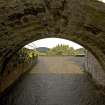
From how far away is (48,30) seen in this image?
6473 mm

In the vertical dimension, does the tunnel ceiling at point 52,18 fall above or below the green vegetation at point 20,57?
above

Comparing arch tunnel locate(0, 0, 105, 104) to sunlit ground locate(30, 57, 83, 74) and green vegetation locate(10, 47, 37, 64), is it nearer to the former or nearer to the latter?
green vegetation locate(10, 47, 37, 64)

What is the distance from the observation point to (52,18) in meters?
5.40

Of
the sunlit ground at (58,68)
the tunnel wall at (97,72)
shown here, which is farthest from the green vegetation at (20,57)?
Result: the tunnel wall at (97,72)

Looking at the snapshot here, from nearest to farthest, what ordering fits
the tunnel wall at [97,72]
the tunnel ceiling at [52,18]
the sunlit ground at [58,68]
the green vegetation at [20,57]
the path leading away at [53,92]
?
the tunnel ceiling at [52,18] < the path leading away at [53,92] < the tunnel wall at [97,72] < the green vegetation at [20,57] < the sunlit ground at [58,68]

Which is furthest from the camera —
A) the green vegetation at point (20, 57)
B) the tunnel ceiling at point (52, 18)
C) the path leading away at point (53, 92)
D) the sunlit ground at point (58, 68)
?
the sunlit ground at point (58, 68)

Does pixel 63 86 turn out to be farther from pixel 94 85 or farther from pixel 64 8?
pixel 64 8

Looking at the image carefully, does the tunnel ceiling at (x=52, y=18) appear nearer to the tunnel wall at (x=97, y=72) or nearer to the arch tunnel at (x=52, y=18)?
the arch tunnel at (x=52, y=18)

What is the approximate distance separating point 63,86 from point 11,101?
3636 mm

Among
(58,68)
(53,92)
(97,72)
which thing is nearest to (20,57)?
(53,92)

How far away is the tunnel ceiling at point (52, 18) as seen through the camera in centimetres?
481

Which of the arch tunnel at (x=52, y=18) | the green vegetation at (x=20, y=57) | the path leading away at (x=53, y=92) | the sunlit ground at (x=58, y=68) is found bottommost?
the path leading away at (x=53, y=92)

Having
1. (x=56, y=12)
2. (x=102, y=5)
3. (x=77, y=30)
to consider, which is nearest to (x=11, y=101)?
(x=77, y=30)

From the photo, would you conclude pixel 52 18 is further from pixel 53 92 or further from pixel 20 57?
pixel 20 57
